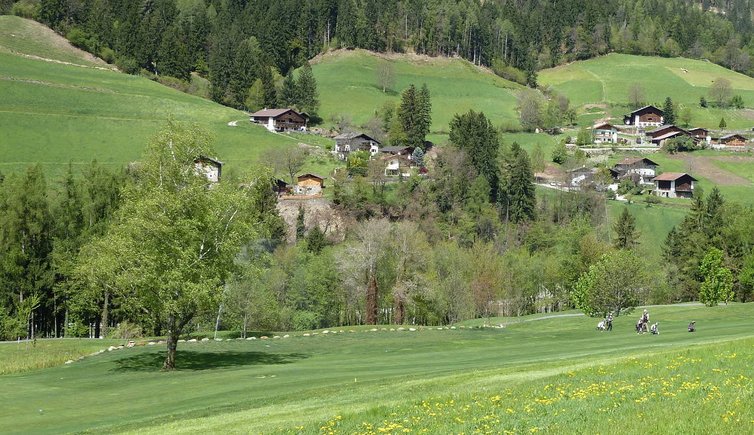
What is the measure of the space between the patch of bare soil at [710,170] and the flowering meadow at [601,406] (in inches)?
5845

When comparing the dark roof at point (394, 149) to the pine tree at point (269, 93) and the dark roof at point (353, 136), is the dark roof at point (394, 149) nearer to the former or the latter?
the dark roof at point (353, 136)

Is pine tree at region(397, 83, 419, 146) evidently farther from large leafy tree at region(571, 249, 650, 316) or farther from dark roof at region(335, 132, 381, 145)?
large leafy tree at region(571, 249, 650, 316)

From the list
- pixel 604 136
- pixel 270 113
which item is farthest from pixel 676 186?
pixel 270 113

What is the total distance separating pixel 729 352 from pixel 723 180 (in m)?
149

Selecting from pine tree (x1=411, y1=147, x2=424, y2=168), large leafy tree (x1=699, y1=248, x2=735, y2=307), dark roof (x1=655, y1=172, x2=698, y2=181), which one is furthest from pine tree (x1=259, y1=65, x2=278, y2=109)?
large leafy tree (x1=699, y1=248, x2=735, y2=307)

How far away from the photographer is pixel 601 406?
19156 millimetres

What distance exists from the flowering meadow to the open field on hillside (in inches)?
2.3

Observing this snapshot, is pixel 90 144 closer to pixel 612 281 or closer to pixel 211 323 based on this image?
pixel 211 323

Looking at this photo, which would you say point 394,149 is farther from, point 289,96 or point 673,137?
point 673,137

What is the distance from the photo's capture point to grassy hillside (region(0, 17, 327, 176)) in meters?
140

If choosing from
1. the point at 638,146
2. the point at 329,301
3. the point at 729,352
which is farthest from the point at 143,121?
the point at 729,352

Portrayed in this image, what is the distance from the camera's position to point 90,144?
5738 inches

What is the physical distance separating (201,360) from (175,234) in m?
8.58

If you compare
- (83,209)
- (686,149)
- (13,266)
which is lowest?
(13,266)
